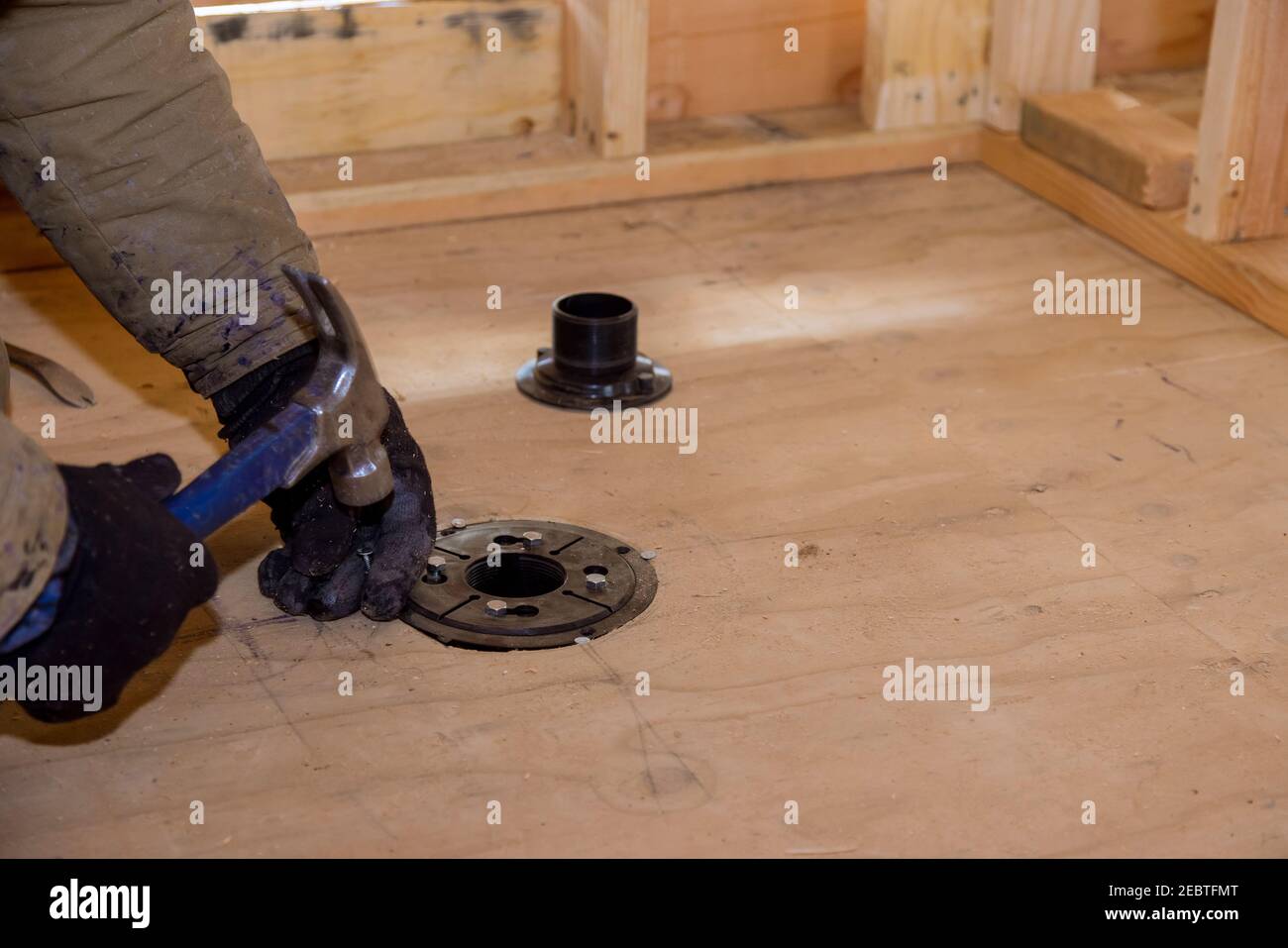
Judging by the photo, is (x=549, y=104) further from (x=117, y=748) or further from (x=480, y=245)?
(x=117, y=748)

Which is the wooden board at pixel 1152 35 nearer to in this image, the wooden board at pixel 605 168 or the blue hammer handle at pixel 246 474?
the wooden board at pixel 605 168

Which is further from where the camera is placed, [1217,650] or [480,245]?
[480,245]

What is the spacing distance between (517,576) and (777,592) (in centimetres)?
26

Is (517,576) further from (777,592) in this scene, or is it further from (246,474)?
(246,474)

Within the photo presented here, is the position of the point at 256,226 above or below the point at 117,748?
above

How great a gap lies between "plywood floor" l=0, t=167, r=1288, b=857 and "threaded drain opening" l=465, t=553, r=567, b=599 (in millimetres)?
107

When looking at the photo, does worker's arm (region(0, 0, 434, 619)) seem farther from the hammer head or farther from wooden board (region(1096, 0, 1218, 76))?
wooden board (region(1096, 0, 1218, 76))

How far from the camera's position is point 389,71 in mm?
2482

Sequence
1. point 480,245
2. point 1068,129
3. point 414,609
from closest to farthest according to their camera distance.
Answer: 1. point 414,609
2. point 480,245
3. point 1068,129

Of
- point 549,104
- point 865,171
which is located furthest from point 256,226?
point 865,171

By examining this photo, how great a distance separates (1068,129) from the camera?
2.55 metres

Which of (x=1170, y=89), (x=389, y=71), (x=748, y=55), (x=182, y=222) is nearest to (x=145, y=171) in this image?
(x=182, y=222)

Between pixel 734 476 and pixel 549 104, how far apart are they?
1.03 m

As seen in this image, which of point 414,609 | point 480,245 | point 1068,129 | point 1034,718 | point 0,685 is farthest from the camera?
point 1068,129
